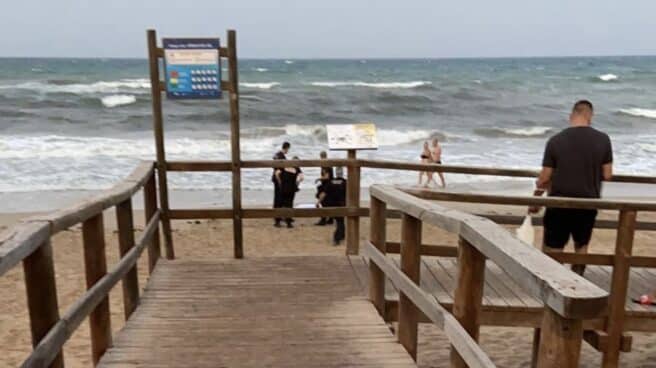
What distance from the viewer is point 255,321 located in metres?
4.12

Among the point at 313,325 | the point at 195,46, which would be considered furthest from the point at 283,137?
the point at 313,325

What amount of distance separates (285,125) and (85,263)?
25073 mm

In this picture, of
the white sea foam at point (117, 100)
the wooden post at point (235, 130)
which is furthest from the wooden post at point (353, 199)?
the white sea foam at point (117, 100)

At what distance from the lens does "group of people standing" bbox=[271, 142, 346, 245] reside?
977 cm

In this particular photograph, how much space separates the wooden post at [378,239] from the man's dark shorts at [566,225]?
144 cm

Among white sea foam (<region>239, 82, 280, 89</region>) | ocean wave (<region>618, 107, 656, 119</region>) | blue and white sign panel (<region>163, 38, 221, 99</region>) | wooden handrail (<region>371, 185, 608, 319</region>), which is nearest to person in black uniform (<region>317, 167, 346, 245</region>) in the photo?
blue and white sign panel (<region>163, 38, 221, 99</region>)

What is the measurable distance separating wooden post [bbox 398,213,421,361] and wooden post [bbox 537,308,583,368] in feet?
5.11

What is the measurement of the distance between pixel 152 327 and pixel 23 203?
1052cm

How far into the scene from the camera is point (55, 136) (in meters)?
23.0

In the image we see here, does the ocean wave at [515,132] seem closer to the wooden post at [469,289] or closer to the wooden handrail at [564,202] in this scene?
the wooden handrail at [564,202]

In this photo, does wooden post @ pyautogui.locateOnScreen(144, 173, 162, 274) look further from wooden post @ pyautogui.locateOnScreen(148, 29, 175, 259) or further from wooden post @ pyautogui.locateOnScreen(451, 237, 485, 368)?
wooden post @ pyautogui.locateOnScreen(451, 237, 485, 368)

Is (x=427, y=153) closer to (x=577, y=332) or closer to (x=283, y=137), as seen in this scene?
(x=283, y=137)

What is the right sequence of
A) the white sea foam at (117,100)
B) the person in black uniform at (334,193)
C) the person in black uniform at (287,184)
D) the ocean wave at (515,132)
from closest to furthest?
1. the person in black uniform at (334,193)
2. the person in black uniform at (287,184)
3. the ocean wave at (515,132)
4. the white sea foam at (117,100)

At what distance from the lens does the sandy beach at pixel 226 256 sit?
6355mm
